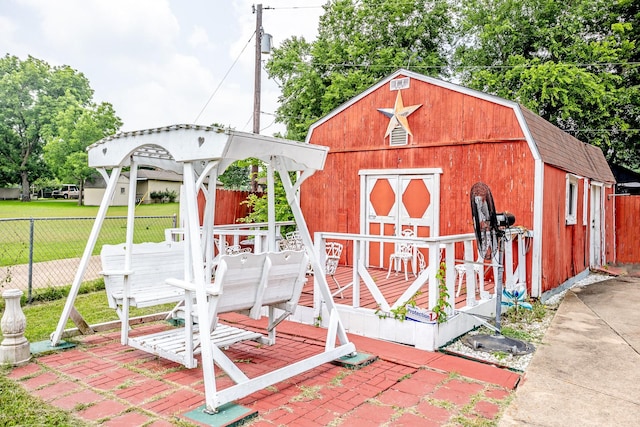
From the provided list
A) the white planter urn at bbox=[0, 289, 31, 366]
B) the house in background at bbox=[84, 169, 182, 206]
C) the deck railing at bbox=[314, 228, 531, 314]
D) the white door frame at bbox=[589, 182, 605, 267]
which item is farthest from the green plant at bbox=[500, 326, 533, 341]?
the house in background at bbox=[84, 169, 182, 206]

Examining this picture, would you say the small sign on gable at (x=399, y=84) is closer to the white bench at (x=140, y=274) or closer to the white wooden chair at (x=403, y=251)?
the white wooden chair at (x=403, y=251)

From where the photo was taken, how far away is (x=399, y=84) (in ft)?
25.3

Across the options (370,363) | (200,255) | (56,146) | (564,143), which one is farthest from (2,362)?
(56,146)

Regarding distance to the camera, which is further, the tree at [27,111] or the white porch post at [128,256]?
the tree at [27,111]

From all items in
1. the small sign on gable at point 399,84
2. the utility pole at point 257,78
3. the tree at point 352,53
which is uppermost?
the tree at point 352,53

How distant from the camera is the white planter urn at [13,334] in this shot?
3.76 meters

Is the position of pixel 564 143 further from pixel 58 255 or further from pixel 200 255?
pixel 58 255

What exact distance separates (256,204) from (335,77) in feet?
35.7

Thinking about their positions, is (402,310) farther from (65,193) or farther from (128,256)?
(65,193)

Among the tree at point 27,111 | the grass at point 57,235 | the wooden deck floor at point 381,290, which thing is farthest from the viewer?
the tree at point 27,111

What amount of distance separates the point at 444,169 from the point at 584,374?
4.09 metres

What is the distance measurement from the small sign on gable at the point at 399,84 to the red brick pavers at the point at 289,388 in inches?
191

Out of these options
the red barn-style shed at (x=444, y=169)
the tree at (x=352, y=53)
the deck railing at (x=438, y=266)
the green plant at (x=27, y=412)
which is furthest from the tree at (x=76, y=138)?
the green plant at (x=27, y=412)

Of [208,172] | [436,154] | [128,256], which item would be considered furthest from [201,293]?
[436,154]
